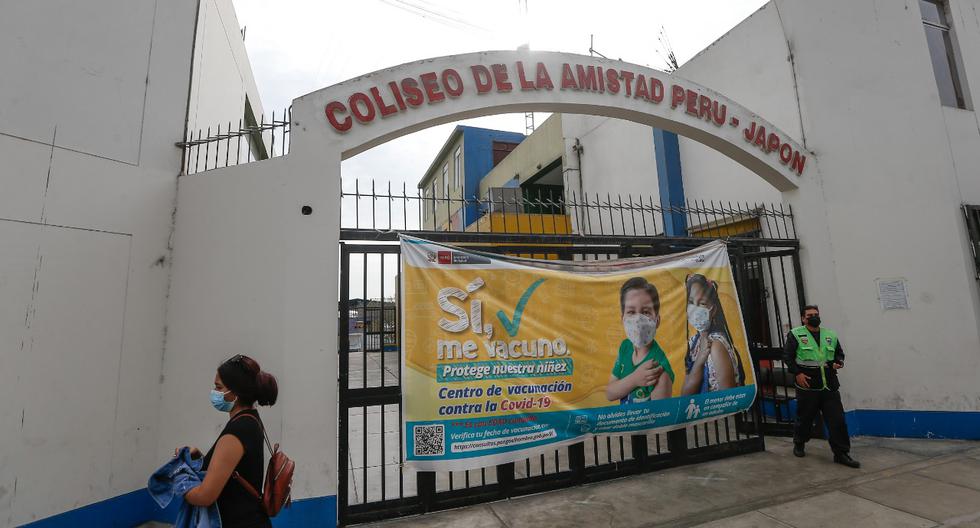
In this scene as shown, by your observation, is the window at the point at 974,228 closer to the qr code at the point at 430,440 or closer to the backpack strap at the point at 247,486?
the qr code at the point at 430,440

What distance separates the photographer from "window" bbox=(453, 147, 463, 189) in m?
20.1

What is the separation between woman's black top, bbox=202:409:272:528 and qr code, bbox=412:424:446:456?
1.70 metres

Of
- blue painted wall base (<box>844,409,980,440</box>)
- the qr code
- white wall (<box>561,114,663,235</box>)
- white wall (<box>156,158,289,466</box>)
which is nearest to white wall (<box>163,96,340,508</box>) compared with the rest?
white wall (<box>156,158,289,466</box>)

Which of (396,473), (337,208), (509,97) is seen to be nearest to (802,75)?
(509,97)

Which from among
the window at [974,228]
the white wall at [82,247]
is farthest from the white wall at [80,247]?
the window at [974,228]

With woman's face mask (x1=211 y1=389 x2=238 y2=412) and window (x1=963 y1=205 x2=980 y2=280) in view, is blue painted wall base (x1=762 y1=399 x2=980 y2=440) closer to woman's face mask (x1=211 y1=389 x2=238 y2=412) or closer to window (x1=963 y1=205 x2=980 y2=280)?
window (x1=963 y1=205 x2=980 y2=280)

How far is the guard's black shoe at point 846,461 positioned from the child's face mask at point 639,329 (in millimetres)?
2535

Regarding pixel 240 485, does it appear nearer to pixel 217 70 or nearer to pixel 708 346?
pixel 708 346

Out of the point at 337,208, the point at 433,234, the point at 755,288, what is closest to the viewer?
the point at 337,208

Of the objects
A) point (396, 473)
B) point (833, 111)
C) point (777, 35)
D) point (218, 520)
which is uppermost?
point (777, 35)

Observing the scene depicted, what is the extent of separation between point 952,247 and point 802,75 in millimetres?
3086

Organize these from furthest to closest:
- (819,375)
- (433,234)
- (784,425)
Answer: (784,425) < (819,375) < (433,234)

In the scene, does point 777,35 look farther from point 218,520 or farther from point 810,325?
point 218,520

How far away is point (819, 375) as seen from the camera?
514cm
